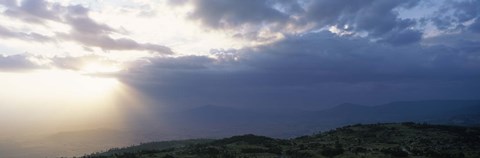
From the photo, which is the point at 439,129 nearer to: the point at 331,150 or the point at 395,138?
the point at 395,138

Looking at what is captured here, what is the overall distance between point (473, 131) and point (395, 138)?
52.6 feet

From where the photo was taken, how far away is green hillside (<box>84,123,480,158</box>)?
145ft

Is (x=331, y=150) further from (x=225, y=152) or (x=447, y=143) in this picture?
(x=447, y=143)

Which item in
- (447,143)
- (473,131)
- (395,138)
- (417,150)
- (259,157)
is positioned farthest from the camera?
(473,131)

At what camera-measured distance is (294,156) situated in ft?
141

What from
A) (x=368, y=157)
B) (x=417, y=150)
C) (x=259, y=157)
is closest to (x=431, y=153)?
(x=417, y=150)

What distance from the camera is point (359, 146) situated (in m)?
51.0

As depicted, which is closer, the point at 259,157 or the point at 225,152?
the point at 259,157

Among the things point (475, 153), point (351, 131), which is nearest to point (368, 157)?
point (475, 153)

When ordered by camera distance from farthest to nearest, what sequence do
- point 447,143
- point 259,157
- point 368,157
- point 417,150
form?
point 447,143 < point 417,150 < point 259,157 < point 368,157

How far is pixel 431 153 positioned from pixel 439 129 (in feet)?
95.5

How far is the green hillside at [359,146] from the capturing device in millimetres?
44156

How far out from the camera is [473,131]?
68188 millimetres

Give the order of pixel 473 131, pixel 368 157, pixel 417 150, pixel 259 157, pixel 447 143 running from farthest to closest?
pixel 473 131
pixel 447 143
pixel 417 150
pixel 259 157
pixel 368 157
